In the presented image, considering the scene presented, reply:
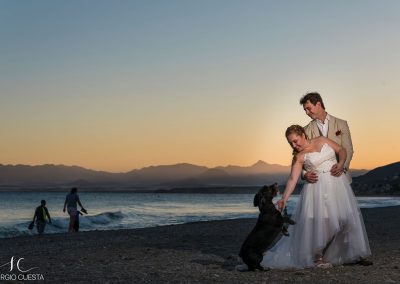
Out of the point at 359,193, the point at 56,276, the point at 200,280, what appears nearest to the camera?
the point at 200,280

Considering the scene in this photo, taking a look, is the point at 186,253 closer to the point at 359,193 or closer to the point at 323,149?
the point at 323,149

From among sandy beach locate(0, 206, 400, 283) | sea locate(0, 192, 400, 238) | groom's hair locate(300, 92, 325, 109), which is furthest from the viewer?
sea locate(0, 192, 400, 238)

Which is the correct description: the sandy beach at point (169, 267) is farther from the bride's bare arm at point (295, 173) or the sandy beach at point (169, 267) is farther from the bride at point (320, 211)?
the bride's bare arm at point (295, 173)

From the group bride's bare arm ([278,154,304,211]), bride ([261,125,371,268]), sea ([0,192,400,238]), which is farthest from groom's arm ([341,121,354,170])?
sea ([0,192,400,238])

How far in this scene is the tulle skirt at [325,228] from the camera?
27.8 ft

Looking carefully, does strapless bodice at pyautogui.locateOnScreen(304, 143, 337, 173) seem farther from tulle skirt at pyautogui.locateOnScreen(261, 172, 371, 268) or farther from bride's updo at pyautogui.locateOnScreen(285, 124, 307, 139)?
bride's updo at pyautogui.locateOnScreen(285, 124, 307, 139)

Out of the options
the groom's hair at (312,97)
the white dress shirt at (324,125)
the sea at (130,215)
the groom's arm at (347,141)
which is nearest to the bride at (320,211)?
the groom's arm at (347,141)

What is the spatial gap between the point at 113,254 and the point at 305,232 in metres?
4.29

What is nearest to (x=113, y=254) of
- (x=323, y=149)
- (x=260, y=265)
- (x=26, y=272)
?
(x=26, y=272)

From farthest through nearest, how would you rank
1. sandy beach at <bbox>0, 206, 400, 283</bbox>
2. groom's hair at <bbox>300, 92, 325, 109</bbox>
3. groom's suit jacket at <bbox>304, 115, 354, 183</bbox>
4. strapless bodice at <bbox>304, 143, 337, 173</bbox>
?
groom's suit jacket at <bbox>304, 115, 354, 183</bbox> < groom's hair at <bbox>300, 92, 325, 109</bbox> < strapless bodice at <bbox>304, 143, 337, 173</bbox> < sandy beach at <bbox>0, 206, 400, 283</bbox>

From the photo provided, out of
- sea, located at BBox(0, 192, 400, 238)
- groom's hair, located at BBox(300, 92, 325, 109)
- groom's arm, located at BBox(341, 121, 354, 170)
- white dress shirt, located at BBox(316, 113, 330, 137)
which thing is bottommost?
sea, located at BBox(0, 192, 400, 238)

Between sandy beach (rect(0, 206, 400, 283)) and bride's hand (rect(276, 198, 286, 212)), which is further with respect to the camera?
bride's hand (rect(276, 198, 286, 212))

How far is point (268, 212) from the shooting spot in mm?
8391

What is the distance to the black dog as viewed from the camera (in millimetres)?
8305
